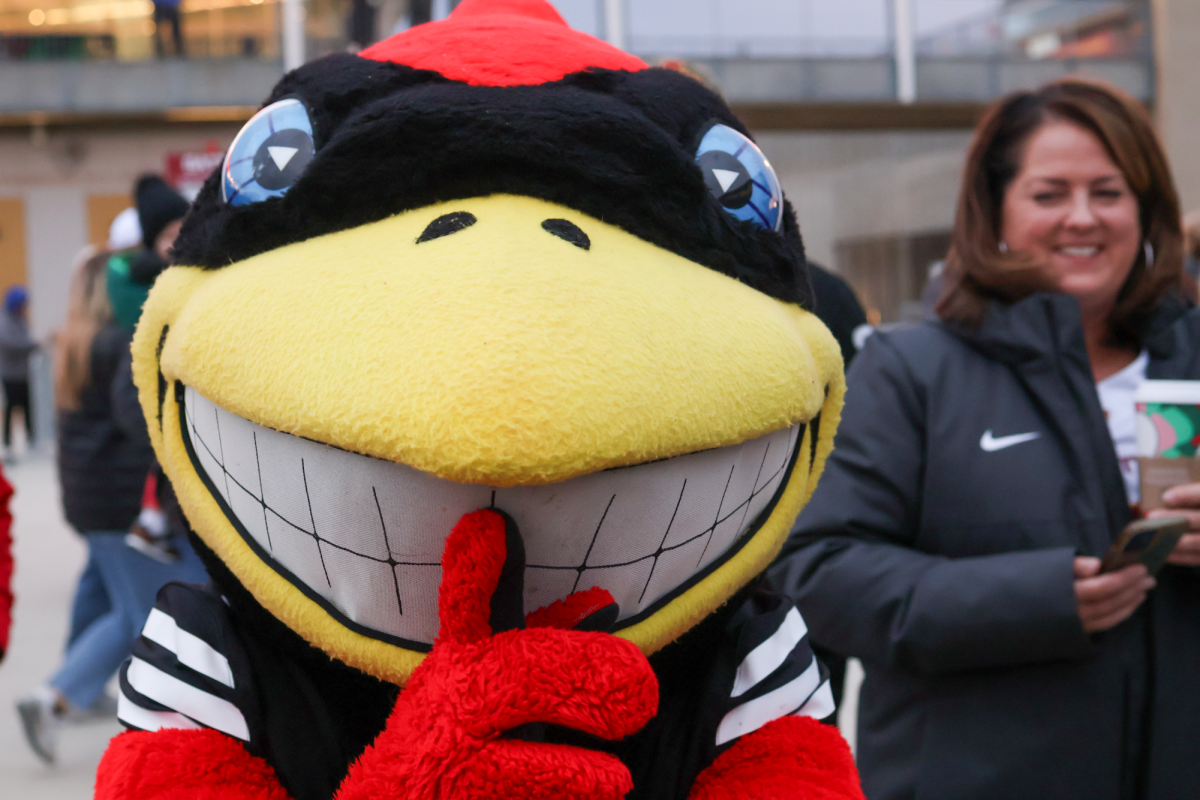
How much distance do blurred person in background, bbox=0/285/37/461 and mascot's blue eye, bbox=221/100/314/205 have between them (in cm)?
1175

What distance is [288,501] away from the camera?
0.89 meters

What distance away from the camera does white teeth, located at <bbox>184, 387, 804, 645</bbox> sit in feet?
2.70

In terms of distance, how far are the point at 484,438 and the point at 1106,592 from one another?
1232 mm

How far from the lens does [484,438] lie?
73cm

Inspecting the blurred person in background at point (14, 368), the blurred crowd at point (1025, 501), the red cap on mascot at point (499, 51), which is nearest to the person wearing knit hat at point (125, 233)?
the blurred crowd at point (1025, 501)

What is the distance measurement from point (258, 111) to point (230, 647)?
52cm

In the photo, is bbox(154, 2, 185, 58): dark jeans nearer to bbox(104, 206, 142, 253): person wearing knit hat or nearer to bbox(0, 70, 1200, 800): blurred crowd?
bbox(104, 206, 142, 253): person wearing knit hat

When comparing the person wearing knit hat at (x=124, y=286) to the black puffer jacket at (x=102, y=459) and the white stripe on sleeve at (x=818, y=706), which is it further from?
the white stripe on sleeve at (x=818, y=706)

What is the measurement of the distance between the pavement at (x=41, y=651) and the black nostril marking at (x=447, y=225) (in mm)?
2636

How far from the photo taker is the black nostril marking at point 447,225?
2.88 feet

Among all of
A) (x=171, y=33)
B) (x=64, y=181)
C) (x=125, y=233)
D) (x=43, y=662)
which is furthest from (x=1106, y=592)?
(x=64, y=181)

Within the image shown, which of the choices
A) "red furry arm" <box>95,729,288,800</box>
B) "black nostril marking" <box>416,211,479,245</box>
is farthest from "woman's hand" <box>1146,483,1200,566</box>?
"red furry arm" <box>95,729,288,800</box>

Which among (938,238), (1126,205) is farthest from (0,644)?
(938,238)

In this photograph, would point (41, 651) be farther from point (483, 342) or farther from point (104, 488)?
point (483, 342)
